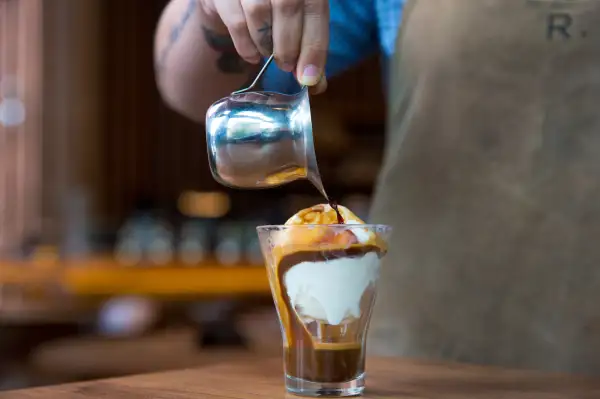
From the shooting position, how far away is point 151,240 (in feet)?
9.08

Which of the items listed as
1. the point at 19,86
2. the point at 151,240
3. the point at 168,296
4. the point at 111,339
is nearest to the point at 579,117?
the point at 111,339

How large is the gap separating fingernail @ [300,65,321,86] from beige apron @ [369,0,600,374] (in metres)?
0.35

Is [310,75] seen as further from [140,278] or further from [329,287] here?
[140,278]

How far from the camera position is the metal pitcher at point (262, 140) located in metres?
0.65

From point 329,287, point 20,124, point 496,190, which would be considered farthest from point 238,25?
point 20,124

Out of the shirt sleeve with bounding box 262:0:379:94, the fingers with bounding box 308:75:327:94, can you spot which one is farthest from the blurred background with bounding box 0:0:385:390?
the fingers with bounding box 308:75:327:94

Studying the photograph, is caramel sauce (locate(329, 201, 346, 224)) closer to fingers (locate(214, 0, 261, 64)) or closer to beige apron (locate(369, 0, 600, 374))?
fingers (locate(214, 0, 261, 64))

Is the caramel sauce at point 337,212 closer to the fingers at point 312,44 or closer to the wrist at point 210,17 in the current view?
the fingers at point 312,44

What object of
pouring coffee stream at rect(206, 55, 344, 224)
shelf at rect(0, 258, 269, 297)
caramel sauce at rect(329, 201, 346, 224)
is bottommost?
shelf at rect(0, 258, 269, 297)

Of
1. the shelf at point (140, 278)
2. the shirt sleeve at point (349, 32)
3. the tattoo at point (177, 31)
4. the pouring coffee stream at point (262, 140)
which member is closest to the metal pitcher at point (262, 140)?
the pouring coffee stream at point (262, 140)

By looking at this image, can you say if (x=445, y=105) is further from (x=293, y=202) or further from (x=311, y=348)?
(x=293, y=202)

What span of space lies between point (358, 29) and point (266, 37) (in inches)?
18.2

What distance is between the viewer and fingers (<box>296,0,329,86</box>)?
0.69 meters

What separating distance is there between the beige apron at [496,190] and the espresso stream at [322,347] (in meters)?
0.32
